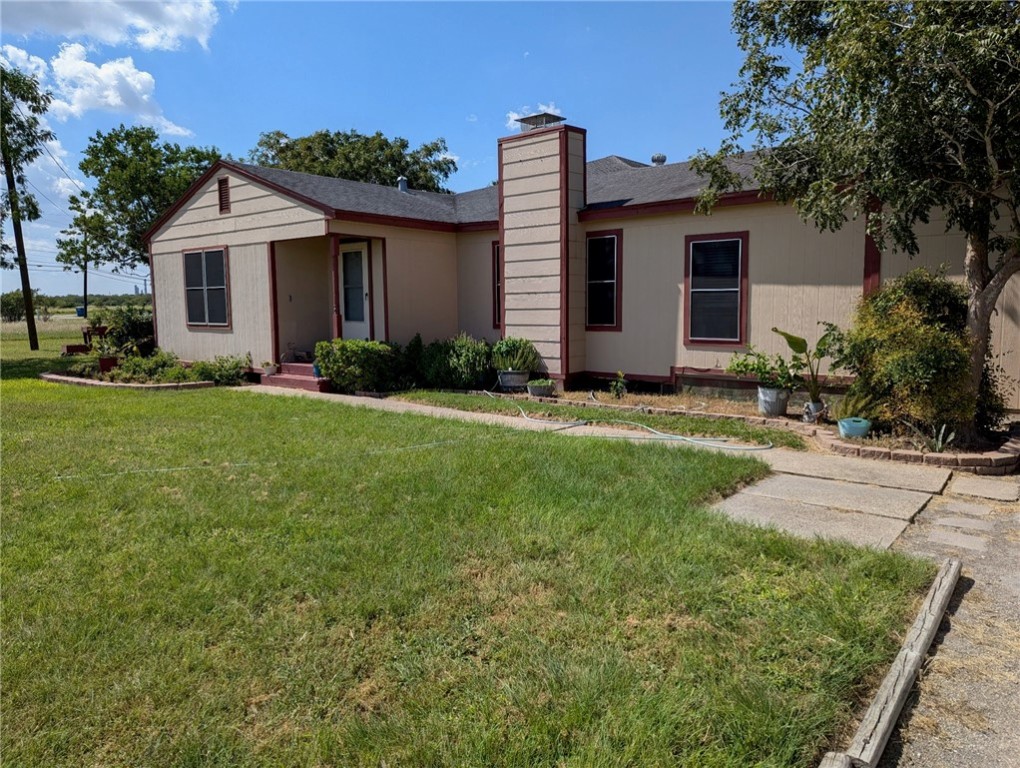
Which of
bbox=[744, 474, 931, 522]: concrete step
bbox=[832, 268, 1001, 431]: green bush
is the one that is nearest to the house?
bbox=[832, 268, 1001, 431]: green bush

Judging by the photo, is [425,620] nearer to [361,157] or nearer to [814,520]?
[814,520]

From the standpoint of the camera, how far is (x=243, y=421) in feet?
27.7

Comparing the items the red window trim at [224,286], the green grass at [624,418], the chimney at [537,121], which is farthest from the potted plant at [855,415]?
the red window trim at [224,286]

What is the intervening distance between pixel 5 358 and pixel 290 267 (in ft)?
36.9

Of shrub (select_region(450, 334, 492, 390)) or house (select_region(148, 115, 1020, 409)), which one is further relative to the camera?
shrub (select_region(450, 334, 492, 390))

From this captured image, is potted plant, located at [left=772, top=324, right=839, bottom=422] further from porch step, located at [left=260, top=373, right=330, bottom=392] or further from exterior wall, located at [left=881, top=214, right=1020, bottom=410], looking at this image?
porch step, located at [left=260, top=373, right=330, bottom=392]

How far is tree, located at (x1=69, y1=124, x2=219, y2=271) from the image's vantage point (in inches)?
973

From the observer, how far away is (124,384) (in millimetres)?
12578

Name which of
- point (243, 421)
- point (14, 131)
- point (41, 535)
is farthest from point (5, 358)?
point (41, 535)

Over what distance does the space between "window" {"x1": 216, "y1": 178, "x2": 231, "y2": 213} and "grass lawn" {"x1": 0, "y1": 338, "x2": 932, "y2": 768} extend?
9.22m

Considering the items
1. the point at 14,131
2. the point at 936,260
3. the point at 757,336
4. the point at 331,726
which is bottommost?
the point at 331,726

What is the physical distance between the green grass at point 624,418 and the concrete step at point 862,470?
0.52 metres

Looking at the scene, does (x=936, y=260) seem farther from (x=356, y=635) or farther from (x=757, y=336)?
(x=356, y=635)

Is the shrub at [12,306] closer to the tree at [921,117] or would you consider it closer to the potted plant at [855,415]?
the tree at [921,117]
